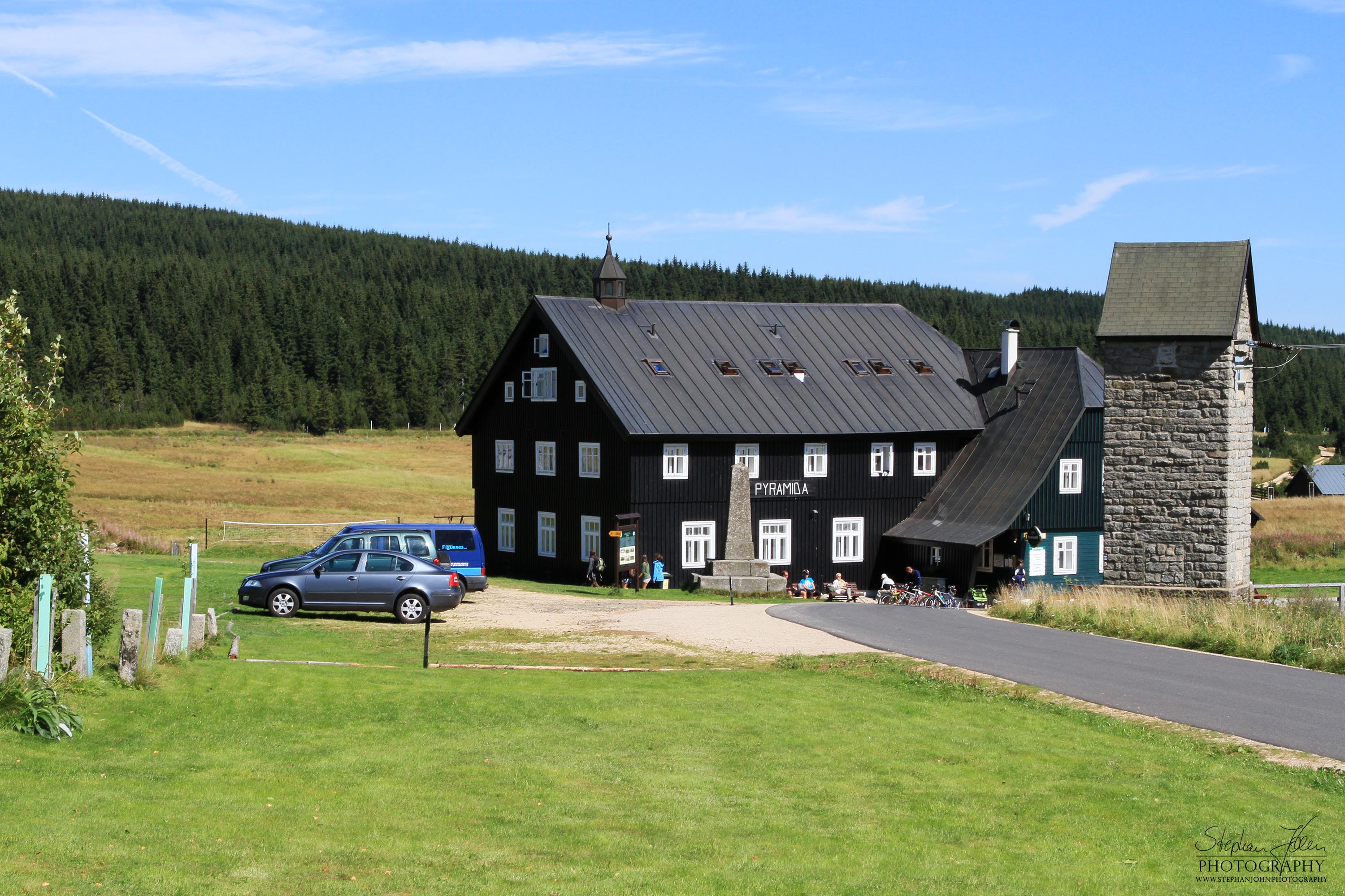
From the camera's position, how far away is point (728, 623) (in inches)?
1152

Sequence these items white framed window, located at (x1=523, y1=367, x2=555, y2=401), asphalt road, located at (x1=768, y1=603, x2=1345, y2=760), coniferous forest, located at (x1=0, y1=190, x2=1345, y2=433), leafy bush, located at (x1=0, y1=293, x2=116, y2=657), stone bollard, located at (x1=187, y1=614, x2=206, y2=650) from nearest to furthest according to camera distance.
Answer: leafy bush, located at (x1=0, y1=293, x2=116, y2=657)
asphalt road, located at (x1=768, y1=603, x2=1345, y2=760)
stone bollard, located at (x1=187, y1=614, x2=206, y2=650)
white framed window, located at (x1=523, y1=367, x2=555, y2=401)
coniferous forest, located at (x1=0, y1=190, x2=1345, y2=433)

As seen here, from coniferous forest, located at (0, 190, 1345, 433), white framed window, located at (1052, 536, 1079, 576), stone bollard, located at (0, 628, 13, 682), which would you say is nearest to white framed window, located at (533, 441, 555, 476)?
white framed window, located at (1052, 536, 1079, 576)

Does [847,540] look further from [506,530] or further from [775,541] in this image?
[506,530]

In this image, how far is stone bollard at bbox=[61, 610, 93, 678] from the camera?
1461 centimetres

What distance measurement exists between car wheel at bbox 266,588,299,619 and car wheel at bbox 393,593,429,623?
216 centimetres

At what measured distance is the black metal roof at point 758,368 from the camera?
4362cm

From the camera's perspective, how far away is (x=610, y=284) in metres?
47.4

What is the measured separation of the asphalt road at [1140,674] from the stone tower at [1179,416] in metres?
6.03

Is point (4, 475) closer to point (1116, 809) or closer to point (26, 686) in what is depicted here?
point (26, 686)

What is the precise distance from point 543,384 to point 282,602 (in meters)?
19.2

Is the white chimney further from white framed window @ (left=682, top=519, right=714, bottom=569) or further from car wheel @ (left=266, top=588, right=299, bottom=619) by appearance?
car wheel @ (left=266, top=588, right=299, bottom=619)

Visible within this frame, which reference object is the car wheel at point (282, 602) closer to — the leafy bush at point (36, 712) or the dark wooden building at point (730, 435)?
the dark wooden building at point (730, 435)

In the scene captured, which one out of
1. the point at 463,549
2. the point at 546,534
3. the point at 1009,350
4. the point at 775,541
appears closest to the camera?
the point at 463,549

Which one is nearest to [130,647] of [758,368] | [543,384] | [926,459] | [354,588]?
[354,588]
